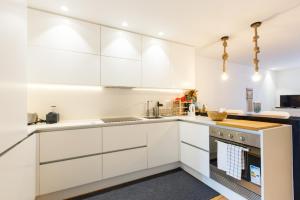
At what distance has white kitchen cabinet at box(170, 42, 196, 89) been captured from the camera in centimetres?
290

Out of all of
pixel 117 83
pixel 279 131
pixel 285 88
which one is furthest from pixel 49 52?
pixel 285 88

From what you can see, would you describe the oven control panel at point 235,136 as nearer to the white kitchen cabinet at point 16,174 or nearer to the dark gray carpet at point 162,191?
the dark gray carpet at point 162,191

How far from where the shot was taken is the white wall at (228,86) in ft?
12.7

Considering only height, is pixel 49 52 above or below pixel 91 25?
below

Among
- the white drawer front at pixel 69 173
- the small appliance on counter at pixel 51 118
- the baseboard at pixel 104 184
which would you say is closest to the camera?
the white drawer front at pixel 69 173

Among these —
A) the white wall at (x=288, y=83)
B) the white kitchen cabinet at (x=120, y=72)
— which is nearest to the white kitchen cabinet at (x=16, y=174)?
the white kitchen cabinet at (x=120, y=72)

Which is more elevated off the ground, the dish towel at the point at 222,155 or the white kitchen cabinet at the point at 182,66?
the white kitchen cabinet at the point at 182,66

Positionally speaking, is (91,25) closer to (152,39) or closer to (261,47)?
(152,39)

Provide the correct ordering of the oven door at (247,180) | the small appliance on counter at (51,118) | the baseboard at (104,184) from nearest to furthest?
the oven door at (247,180)
the baseboard at (104,184)
the small appliance on counter at (51,118)

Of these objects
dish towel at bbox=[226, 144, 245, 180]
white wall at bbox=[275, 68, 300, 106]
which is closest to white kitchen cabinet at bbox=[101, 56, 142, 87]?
dish towel at bbox=[226, 144, 245, 180]

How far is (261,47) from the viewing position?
10.4ft

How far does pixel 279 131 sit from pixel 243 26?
5.50ft

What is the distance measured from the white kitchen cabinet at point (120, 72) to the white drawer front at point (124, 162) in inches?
40.8

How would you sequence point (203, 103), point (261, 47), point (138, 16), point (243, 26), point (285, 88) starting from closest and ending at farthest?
point (138, 16) < point (243, 26) < point (261, 47) < point (203, 103) < point (285, 88)
